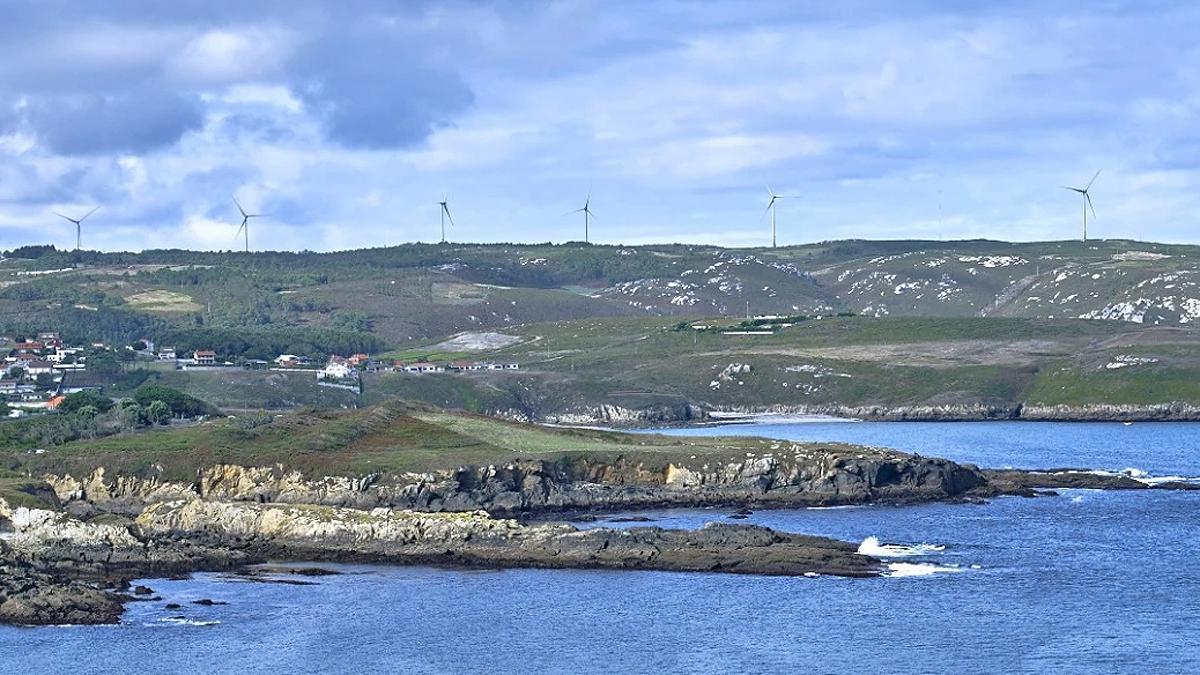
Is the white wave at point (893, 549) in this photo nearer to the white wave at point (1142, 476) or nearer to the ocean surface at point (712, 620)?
the ocean surface at point (712, 620)

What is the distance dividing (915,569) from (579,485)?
94.2 feet

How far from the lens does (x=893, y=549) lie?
8619cm

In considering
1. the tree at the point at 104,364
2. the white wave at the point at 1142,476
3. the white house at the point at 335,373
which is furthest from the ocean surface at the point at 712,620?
the tree at the point at 104,364

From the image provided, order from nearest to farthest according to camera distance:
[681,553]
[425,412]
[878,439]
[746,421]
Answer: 1. [681,553]
2. [425,412]
3. [878,439]
4. [746,421]

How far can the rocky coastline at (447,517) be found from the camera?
8181 centimetres

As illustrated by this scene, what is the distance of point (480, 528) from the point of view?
87.5 metres

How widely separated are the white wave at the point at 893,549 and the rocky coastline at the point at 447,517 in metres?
0.76

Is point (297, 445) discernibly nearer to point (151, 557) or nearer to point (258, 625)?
point (151, 557)

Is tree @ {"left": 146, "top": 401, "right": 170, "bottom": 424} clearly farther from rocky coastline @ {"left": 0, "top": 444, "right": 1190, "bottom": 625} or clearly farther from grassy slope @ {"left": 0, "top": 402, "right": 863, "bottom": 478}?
rocky coastline @ {"left": 0, "top": 444, "right": 1190, "bottom": 625}

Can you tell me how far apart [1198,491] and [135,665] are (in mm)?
67574

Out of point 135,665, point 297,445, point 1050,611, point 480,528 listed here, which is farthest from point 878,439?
point 135,665

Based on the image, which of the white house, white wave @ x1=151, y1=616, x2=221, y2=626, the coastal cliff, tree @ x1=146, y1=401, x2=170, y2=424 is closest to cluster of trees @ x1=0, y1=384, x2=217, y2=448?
tree @ x1=146, y1=401, x2=170, y2=424

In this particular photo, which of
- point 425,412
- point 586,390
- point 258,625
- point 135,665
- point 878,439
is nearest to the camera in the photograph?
point 135,665

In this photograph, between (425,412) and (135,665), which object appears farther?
(425,412)
